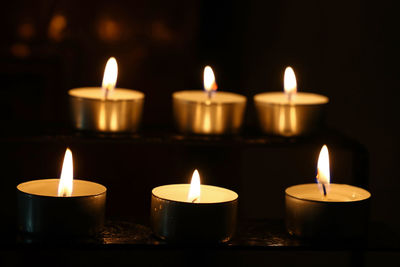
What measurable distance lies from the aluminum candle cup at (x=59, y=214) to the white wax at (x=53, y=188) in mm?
42

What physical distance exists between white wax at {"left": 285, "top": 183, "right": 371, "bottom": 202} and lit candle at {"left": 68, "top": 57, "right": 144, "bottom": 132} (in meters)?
0.25

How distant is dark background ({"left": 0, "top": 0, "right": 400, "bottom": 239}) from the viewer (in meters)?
1.16

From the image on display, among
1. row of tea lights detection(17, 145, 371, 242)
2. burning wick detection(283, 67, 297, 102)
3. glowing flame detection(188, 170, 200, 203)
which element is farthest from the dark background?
glowing flame detection(188, 170, 200, 203)

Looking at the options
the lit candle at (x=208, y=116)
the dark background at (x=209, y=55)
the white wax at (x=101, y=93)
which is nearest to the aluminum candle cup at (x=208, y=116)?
the lit candle at (x=208, y=116)

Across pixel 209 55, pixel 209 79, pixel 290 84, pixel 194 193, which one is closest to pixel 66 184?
pixel 194 193

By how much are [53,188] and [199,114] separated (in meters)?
0.23

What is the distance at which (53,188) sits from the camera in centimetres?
90

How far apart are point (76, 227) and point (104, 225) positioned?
0.26 ft

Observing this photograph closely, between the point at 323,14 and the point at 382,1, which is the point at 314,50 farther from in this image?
the point at 382,1

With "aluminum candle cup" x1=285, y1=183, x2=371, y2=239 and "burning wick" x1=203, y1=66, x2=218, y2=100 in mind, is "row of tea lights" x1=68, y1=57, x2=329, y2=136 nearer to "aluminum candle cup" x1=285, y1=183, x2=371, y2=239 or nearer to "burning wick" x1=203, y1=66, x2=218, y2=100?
"burning wick" x1=203, y1=66, x2=218, y2=100

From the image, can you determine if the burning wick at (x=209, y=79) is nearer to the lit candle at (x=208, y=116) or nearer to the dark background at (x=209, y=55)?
the lit candle at (x=208, y=116)

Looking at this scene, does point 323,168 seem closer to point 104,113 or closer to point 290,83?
point 290,83

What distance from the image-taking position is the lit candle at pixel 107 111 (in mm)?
950

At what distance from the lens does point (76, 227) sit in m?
0.81
